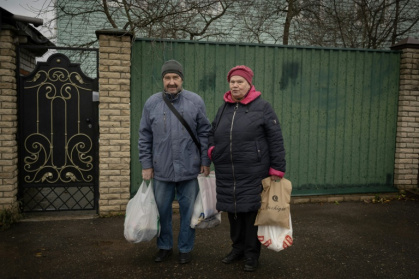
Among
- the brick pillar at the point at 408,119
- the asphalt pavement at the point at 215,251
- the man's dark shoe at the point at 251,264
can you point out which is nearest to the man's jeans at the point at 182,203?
the asphalt pavement at the point at 215,251

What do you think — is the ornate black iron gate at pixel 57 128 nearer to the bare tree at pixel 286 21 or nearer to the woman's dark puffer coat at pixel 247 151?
the woman's dark puffer coat at pixel 247 151

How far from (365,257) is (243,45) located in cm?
337

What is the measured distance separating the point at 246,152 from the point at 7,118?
3.40m

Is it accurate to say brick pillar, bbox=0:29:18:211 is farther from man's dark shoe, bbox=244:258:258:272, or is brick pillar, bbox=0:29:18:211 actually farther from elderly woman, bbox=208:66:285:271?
man's dark shoe, bbox=244:258:258:272

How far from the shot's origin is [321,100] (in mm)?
5879

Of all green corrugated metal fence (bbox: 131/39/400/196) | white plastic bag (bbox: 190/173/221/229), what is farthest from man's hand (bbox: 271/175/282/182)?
green corrugated metal fence (bbox: 131/39/400/196)

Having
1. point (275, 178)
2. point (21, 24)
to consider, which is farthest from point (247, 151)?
point (21, 24)

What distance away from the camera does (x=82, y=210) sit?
5289 millimetres

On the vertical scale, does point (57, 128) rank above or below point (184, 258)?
above

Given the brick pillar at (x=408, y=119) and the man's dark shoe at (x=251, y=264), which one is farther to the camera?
the brick pillar at (x=408, y=119)

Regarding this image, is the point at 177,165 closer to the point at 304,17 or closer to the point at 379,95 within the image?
the point at 379,95

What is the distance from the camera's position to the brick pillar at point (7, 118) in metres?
4.78

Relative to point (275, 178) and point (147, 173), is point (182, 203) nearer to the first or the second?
point (147, 173)

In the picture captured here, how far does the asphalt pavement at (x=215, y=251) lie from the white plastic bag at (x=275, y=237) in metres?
0.32
